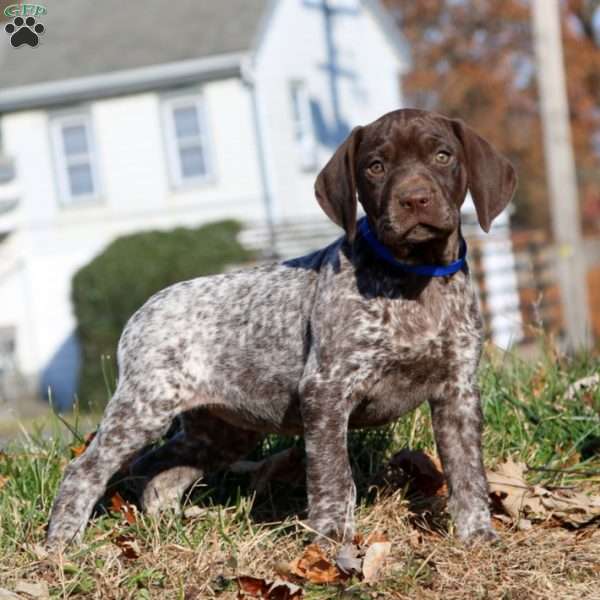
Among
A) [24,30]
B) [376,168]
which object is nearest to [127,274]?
[24,30]

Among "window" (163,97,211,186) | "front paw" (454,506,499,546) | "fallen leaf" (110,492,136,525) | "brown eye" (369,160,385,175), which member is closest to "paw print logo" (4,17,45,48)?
"fallen leaf" (110,492,136,525)

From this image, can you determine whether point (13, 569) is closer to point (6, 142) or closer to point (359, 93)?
point (6, 142)

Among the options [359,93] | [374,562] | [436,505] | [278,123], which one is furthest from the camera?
[359,93]

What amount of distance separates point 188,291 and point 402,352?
124 cm

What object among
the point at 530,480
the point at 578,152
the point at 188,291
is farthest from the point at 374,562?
the point at 578,152

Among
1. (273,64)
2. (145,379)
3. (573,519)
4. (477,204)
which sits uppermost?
(273,64)

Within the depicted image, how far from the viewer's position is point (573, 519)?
209 inches

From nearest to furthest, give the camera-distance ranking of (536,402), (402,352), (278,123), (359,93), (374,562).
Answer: (374,562) → (402,352) → (536,402) → (278,123) → (359,93)

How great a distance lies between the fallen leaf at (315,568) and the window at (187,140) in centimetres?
Result: 2020

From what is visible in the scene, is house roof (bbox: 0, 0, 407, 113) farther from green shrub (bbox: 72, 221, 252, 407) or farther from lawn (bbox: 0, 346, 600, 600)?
lawn (bbox: 0, 346, 600, 600)

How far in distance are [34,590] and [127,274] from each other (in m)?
16.0

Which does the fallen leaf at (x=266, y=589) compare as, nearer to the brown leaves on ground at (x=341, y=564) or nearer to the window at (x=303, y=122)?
the brown leaves on ground at (x=341, y=564)

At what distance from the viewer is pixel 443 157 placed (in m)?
5.10

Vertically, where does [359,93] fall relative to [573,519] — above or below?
above
